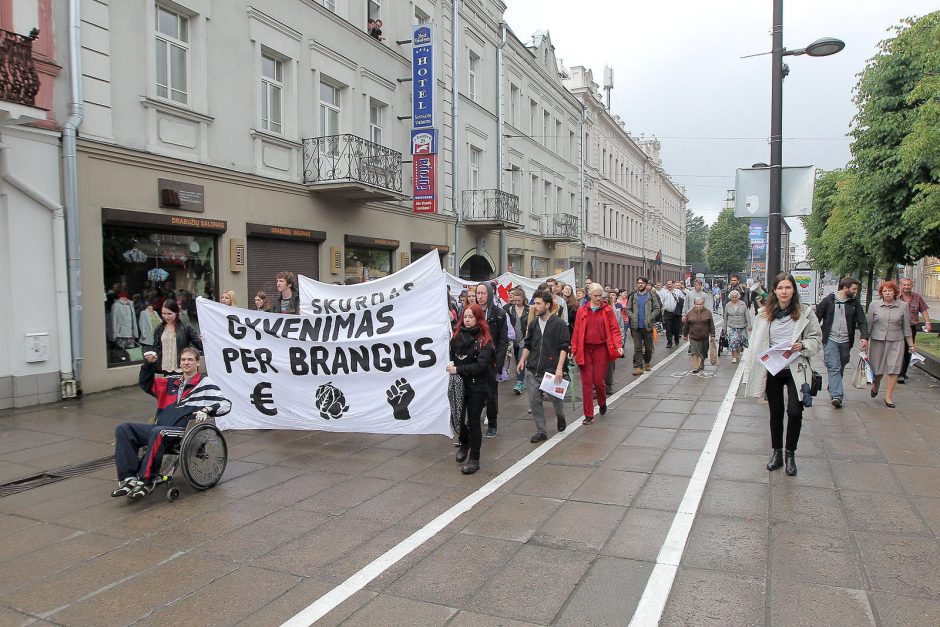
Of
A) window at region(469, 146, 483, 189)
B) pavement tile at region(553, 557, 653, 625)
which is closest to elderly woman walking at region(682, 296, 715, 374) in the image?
pavement tile at region(553, 557, 653, 625)

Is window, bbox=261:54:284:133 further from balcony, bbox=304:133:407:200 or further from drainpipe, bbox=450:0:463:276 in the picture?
drainpipe, bbox=450:0:463:276

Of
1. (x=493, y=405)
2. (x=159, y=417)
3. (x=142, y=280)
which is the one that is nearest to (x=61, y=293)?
(x=142, y=280)

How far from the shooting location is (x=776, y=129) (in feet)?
29.8

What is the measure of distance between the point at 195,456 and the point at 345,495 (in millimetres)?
1307

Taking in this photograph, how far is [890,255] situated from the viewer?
2006 centimetres

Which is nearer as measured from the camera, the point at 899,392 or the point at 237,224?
the point at 899,392

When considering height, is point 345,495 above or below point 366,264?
below

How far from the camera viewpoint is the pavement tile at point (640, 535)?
4250 millimetres

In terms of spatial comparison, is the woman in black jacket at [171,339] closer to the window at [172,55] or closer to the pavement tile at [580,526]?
the pavement tile at [580,526]

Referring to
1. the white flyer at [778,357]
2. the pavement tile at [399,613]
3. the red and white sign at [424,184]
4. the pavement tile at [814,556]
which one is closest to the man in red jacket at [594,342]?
the white flyer at [778,357]

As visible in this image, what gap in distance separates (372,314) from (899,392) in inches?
348

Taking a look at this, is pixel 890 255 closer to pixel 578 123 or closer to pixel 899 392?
pixel 899 392

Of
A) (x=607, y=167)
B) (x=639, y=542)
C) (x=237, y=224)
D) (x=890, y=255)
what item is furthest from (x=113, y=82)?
(x=607, y=167)

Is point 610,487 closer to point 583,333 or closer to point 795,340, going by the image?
point 795,340
